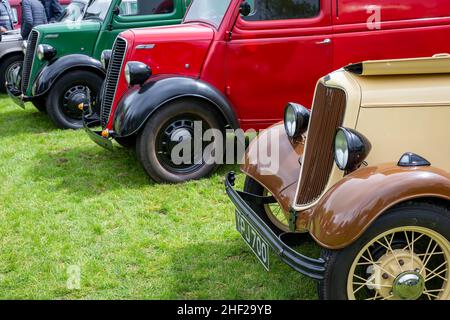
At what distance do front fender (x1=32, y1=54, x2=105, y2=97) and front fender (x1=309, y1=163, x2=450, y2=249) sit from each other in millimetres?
5189

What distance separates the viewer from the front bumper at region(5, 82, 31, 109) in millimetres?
7581

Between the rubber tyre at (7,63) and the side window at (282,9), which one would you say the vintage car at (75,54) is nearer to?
the rubber tyre at (7,63)

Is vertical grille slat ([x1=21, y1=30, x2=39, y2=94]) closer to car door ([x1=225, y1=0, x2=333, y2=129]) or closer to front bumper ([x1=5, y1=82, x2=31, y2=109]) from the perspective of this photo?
front bumper ([x1=5, y1=82, x2=31, y2=109])

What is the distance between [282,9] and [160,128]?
1597mm

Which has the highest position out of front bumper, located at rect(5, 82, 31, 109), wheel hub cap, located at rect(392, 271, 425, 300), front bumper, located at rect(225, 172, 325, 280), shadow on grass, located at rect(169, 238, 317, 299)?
front bumper, located at rect(225, 172, 325, 280)

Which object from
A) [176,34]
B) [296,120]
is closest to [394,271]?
[296,120]

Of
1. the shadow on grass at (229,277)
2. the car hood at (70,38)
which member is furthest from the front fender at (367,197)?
the car hood at (70,38)

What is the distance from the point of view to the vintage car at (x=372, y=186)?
106 inches

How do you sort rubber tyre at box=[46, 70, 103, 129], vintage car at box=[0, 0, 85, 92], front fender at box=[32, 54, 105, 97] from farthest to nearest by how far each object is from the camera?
1. vintage car at box=[0, 0, 85, 92]
2. rubber tyre at box=[46, 70, 103, 129]
3. front fender at box=[32, 54, 105, 97]

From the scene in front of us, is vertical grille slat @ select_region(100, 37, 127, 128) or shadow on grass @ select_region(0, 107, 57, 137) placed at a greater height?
vertical grille slat @ select_region(100, 37, 127, 128)

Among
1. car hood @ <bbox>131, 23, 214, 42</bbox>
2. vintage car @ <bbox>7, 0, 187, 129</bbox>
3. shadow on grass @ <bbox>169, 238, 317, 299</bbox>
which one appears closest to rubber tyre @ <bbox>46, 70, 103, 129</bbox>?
vintage car @ <bbox>7, 0, 187, 129</bbox>

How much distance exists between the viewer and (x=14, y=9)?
499 inches

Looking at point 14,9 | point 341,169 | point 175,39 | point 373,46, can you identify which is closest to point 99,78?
point 175,39

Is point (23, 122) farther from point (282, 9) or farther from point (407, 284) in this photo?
point (407, 284)
